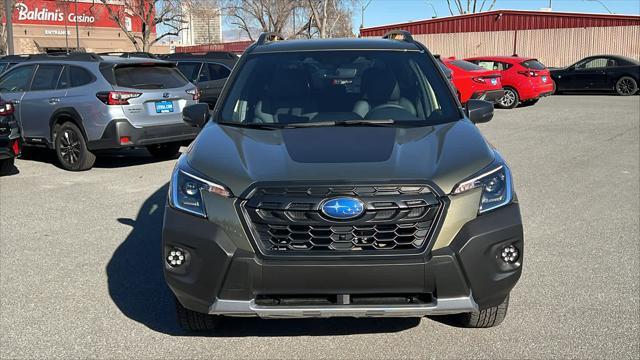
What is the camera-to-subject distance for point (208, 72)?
48.2ft

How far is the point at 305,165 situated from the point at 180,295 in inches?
36.8

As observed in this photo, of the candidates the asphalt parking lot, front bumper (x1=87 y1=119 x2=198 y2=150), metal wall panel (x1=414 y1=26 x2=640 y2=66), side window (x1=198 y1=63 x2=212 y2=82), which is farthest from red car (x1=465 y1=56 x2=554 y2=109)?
metal wall panel (x1=414 y1=26 x2=640 y2=66)

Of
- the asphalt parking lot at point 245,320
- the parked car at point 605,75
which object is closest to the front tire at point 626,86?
the parked car at point 605,75

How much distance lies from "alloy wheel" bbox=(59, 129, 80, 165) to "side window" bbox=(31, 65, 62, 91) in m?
0.84

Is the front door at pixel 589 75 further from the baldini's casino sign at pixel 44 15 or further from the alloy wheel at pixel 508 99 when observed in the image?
the baldini's casino sign at pixel 44 15

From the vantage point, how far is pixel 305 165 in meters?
3.28

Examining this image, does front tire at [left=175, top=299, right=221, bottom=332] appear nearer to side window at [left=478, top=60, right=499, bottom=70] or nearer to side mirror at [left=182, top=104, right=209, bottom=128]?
side mirror at [left=182, top=104, right=209, bottom=128]

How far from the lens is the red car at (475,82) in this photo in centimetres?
1778

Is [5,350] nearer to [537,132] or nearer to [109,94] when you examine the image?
[109,94]

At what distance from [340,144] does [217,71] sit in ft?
37.8

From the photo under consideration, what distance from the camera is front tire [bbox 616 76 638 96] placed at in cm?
2325

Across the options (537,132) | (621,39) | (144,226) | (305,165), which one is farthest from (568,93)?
(305,165)

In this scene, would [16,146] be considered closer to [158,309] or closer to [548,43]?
[158,309]

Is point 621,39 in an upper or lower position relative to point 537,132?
upper
